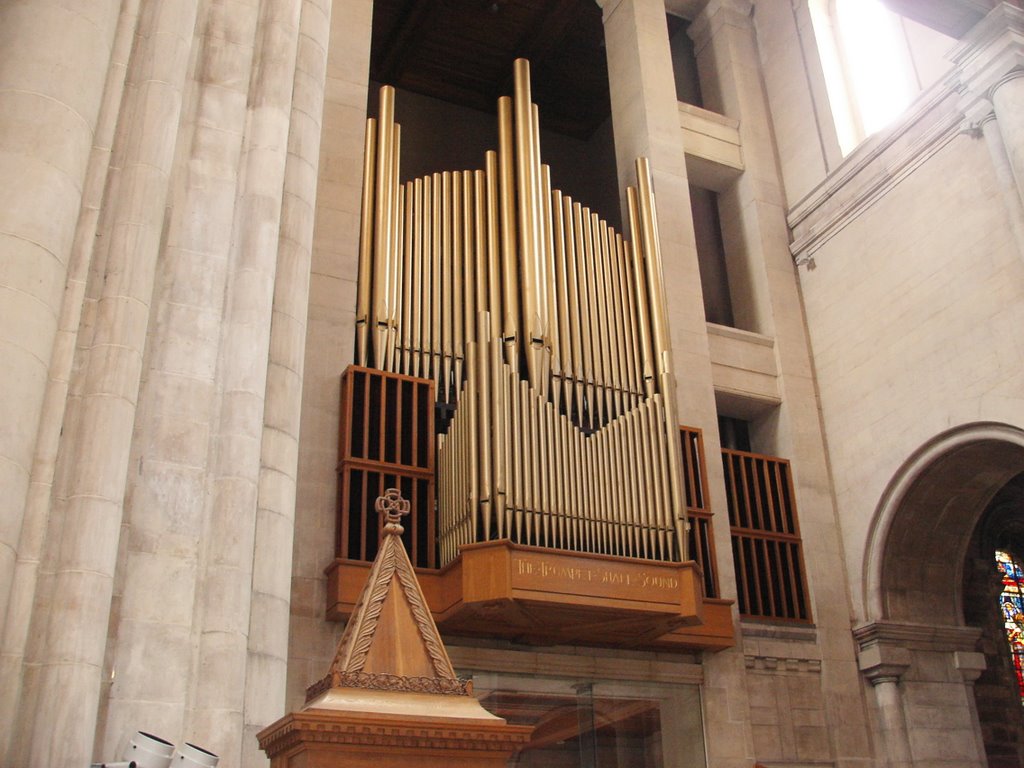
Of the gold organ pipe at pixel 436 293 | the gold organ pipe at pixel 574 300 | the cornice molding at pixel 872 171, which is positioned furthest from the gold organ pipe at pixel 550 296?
the cornice molding at pixel 872 171

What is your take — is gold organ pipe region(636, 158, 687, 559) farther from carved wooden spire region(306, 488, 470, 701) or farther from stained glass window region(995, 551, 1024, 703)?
carved wooden spire region(306, 488, 470, 701)

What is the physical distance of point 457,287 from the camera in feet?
34.2

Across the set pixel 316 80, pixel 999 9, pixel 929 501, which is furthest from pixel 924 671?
pixel 316 80

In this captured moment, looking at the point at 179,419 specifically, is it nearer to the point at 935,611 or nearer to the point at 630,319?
the point at 630,319

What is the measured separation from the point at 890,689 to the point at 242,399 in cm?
819

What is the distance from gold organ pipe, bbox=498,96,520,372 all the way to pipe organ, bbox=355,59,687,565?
20 mm

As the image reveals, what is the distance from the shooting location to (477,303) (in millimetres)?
10359

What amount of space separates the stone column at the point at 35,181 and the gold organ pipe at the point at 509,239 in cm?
531

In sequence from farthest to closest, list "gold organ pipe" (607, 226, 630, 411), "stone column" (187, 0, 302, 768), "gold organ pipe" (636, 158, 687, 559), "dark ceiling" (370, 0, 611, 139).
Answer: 1. "dark ceiling" (370, 0, 611, 139)
2. "gold organ pipe" (607, 226, 630, 411)
3. "gold organ pipe" (636, 158, 687, 559)
4. "stone column" (187, 0, 302, 768)

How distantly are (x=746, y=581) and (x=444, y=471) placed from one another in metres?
3.65

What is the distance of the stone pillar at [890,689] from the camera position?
1067 cm

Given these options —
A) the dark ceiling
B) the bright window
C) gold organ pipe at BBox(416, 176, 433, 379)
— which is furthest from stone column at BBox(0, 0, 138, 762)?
the dark ceiling

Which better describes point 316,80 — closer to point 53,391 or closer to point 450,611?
point 53,391

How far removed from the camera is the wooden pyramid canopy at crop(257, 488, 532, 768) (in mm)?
3207
